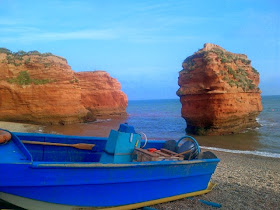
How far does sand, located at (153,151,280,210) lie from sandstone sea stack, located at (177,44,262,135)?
8.44 metres

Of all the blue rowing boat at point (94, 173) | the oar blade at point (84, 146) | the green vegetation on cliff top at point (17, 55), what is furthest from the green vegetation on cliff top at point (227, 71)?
the green vegetation on cliff top at point (17, 55)

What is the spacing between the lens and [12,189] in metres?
4.33

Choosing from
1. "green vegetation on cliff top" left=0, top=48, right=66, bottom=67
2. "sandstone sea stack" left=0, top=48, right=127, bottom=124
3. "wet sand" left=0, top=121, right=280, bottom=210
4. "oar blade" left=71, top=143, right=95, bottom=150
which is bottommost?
"wet sand" left=0, top=121, right=280, bottom=210

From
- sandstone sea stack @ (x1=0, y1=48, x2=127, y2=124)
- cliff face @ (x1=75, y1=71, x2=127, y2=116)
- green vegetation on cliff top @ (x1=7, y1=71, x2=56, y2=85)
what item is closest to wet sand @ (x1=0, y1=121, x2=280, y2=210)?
sandstone sea stack @ (x1=0, y1=48, x2=127, y2=124)

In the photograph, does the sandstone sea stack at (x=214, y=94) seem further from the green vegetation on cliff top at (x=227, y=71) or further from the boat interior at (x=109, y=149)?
the boat interior at (x=109, y=149)

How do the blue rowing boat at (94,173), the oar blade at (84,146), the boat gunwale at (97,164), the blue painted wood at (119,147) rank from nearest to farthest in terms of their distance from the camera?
the boat gunwale at (97,164), the blue rowing boat at (94,173), the blue painted wood at (119,147), the oar blade at (84,146)

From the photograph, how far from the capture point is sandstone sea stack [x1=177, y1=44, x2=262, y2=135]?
1981 cm

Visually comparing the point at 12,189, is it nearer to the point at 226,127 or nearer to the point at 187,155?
the point at 187,155

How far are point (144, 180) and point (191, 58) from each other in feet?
59.5

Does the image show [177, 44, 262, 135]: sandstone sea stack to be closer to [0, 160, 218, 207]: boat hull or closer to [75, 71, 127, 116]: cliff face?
[0, 160, 218, 207]: boat hull

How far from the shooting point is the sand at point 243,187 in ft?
19.8

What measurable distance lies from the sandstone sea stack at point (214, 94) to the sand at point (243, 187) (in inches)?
332

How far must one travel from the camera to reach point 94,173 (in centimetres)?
469

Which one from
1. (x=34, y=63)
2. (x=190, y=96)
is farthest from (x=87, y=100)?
(x=190, y=96)
